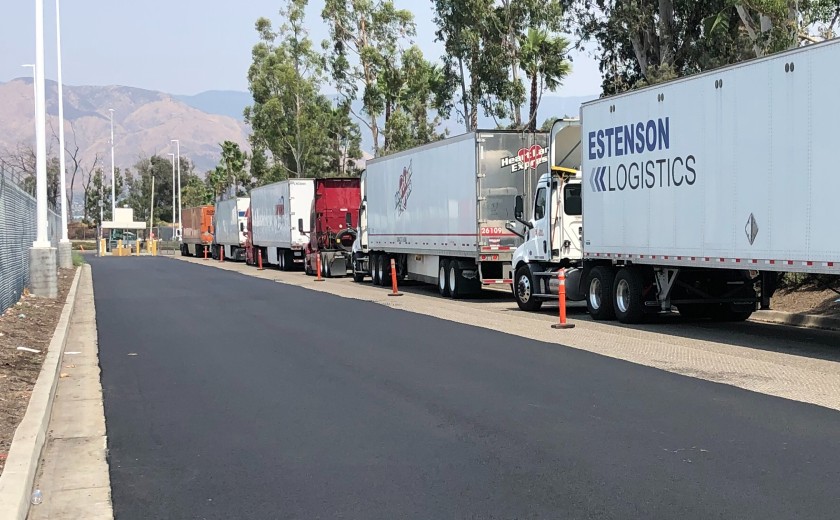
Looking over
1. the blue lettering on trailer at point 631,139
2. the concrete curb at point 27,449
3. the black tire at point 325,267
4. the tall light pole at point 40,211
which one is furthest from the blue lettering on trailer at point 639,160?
the black tire at point 325,267

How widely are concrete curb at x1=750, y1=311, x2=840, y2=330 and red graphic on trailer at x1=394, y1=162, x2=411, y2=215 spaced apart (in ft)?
39.6

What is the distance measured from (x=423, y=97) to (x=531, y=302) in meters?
39.5

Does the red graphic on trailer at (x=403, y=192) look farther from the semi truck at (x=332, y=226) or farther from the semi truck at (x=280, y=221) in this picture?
the semi truck at (x=280, y=221)

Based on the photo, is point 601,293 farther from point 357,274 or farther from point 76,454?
point 357,274

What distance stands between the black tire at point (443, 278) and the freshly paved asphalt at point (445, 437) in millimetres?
11434

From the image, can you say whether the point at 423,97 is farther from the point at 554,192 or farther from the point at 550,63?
the point at 554,192

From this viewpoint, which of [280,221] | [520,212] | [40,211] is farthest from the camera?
[280,221]

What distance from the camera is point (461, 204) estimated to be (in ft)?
82.2

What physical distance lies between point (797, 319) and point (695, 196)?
13.2 ft

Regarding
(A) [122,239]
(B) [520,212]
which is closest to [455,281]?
(B) [520,212]

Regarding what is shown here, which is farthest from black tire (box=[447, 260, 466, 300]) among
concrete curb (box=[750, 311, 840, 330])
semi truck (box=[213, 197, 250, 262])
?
semi truck (box=[213, 197, 250, 262])

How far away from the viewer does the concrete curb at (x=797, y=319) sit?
17.5 m

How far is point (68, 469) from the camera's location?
7930 mm

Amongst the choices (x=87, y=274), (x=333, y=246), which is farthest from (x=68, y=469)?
(x=87, y=274)
